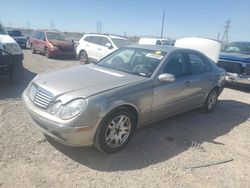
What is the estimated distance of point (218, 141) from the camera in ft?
16.0

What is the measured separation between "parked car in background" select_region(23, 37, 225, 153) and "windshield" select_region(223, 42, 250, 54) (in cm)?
599

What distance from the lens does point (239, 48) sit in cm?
1113

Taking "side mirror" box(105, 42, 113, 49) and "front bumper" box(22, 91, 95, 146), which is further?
"side mirror" box(105, 42, 113, 49)

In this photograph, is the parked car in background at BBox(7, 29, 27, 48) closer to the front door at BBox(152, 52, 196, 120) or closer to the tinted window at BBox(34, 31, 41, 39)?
the tinted window at BBox(34, 31, 41, 39)

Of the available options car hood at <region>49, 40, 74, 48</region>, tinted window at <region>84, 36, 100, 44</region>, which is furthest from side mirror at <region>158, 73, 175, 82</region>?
car hood at <region>49, 40, 74, 48</region>

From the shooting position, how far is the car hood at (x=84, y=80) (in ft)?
12.3

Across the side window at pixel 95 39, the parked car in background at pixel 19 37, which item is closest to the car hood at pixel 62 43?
the side window at pixel 95 39

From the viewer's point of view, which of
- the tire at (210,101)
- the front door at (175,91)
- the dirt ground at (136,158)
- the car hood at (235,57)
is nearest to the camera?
the dirt ground at (136,158)

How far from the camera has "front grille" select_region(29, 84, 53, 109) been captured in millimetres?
3721

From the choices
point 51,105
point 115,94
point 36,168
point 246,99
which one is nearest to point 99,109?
point 115,94

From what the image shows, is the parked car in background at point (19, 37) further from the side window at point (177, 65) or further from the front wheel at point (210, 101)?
the side window at point (177, 65)

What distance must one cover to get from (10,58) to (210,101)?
5.11 m

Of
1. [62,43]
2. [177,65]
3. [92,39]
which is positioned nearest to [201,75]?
[177,65]

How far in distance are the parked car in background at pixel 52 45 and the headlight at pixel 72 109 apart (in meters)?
12.3
